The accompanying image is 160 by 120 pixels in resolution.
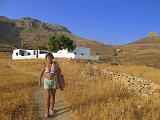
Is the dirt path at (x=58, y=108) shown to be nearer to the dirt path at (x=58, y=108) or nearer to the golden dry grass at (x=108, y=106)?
the dirt path at (x=58, y=108)

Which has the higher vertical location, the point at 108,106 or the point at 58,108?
the point at 108,106

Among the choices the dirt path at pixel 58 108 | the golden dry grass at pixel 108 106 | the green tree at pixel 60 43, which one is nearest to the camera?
the golden dry grass at pixel 108 106

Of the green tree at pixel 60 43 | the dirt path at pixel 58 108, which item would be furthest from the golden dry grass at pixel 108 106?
the green tree at pixel 60 43

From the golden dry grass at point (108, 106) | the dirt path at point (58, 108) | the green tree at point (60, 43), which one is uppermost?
the green tree at point (60, 43)

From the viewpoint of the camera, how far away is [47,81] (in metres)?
11.8

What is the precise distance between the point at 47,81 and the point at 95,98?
3121 millimetres

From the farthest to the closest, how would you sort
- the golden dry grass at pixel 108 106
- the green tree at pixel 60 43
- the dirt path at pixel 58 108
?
the green tree at pixel 60 43, the dirt path at pixel 58 108, the golden dry grass at pixel 108 106

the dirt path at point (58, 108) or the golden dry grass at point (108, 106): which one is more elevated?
the golden dry grass at point (108, 106)

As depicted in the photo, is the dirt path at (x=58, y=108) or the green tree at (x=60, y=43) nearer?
the dirt path at (x=58, y=108)

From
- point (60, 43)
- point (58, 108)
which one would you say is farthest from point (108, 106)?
point (60, 43)

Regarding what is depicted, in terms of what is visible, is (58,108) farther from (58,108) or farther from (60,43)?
(60,43)

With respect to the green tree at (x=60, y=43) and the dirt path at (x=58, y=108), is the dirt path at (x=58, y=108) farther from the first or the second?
the green tree at (x=60, y=43)

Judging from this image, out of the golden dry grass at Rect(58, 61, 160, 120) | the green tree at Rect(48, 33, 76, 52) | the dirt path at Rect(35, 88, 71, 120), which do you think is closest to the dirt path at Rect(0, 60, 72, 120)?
the dirt path at Rect(35, 88, 71, 120)

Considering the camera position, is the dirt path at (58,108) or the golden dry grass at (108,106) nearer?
the golden dry grass at (108,106)
